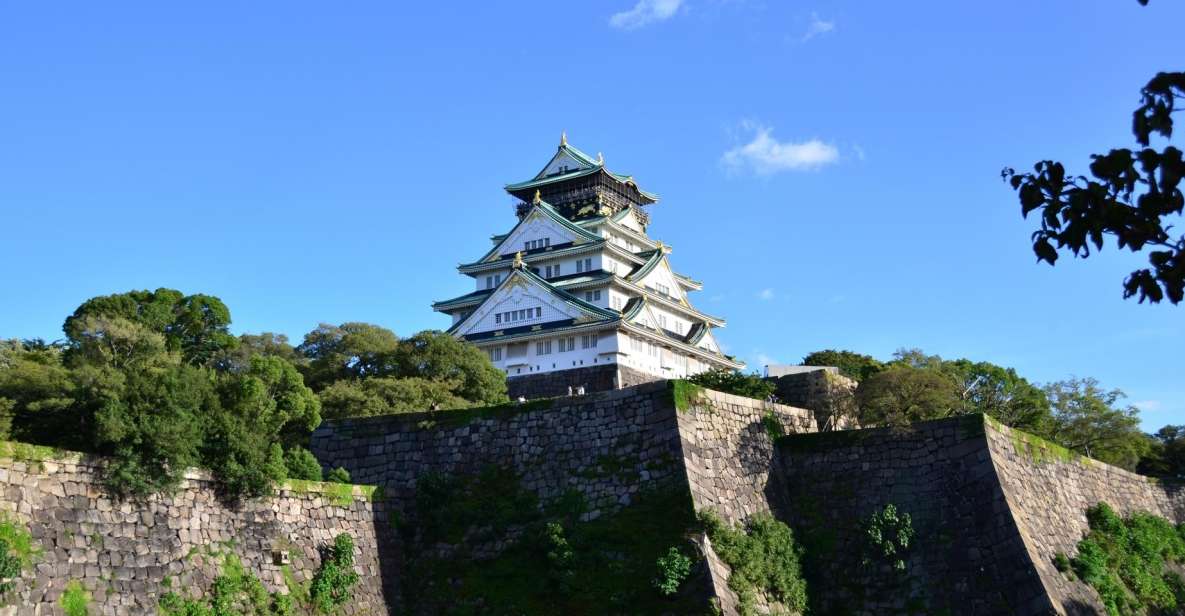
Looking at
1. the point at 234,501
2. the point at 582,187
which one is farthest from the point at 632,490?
the point at 582,187

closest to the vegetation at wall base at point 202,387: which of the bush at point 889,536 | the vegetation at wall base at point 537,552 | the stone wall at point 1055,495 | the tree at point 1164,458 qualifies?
the vegetation at wall base at point 537,552

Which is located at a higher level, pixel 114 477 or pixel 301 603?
pixel 114 477

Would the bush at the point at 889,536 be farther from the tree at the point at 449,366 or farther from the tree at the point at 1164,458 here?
the tree at the point at 1164,458

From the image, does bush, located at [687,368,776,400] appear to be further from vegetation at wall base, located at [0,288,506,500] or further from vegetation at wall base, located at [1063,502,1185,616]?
vegetation at wall base, located at [1063,502,1185,616]

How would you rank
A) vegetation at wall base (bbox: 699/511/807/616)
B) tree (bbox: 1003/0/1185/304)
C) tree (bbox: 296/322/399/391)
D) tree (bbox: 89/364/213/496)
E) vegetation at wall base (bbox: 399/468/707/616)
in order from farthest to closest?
tree (bbox: 296/322/399/391) → vegetation at wall base (bbox: 699/511/807/616) → vegetation at wall base (bbox: 399/468/707/616) → tree (bbox: 89/364/213/496) → tree (bbox: 1003/0/1185/304)

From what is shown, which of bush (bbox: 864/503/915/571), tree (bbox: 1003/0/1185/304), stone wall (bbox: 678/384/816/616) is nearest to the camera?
tree (bbox: 1003/0/1185/304)

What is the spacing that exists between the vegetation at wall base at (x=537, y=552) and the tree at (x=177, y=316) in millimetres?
16157

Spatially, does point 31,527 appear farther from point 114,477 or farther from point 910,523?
point 910,523

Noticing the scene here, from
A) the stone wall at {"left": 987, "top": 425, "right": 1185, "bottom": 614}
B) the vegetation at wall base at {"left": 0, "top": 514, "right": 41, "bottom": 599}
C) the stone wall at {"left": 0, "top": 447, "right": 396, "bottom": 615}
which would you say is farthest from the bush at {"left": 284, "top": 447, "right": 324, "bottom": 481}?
the stone wall at {"left": 987, "top": 425, "right": 1185, "bottom": 614}

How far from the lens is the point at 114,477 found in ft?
59.3

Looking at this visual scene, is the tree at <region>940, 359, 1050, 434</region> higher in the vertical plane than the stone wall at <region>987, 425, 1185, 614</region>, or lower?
higher

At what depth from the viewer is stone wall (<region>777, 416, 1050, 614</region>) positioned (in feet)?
74.7

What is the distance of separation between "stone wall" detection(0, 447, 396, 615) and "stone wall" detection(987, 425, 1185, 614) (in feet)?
42.6

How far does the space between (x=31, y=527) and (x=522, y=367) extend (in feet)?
116
